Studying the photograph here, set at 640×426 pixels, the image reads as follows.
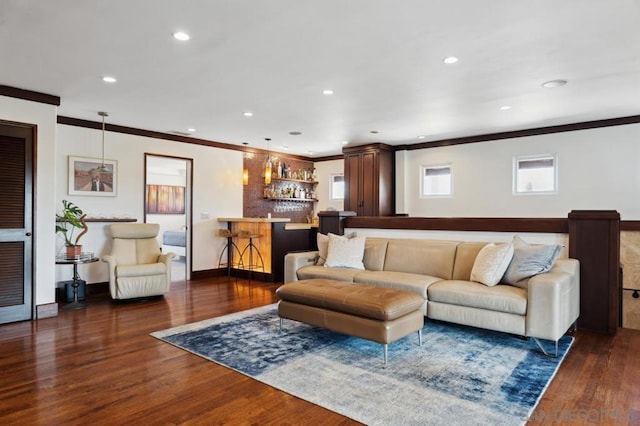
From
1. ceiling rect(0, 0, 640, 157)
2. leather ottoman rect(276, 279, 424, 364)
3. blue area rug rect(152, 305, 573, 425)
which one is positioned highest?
ceiling rect(0, 0, 640, 157)

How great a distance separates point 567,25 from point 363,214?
513 centimetres

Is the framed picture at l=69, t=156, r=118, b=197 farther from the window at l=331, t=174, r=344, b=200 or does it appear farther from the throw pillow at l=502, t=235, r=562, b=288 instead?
the throw pillow at l=502, t=235, r=562, b=288

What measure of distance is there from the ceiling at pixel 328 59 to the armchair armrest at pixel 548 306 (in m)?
1.91

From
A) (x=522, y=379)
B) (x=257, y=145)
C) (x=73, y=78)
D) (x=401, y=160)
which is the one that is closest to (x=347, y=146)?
(x=401, y=160)

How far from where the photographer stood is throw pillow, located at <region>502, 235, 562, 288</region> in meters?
3.59

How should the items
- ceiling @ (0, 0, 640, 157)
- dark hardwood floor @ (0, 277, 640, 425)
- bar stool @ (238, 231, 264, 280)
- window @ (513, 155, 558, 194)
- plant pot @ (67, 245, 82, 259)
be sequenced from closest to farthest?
1. dark hardwood floor @ (0, 277, 640, 425)
2. ceiling @ (0, 0, 640, 157)
3. plant pot @ (67, 245, 82, 259)
4. window @ (513, 155, 558, 194)
5. bar stool @ (238, 231, 264, 280)

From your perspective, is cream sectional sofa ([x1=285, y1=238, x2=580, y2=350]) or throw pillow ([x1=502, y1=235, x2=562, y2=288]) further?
throw pillow ([x1=502, y1=235, x2=562, y2=288])

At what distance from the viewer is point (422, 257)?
15.1 feet

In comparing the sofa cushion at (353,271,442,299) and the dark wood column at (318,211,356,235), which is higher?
the dark wood column at (318,211,356,235)

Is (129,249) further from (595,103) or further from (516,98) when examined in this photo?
(595,103)

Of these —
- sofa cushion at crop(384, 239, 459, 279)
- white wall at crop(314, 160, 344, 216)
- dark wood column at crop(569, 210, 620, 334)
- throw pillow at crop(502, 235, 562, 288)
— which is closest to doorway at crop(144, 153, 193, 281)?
white wall at crop(314, 160, 344, 216)

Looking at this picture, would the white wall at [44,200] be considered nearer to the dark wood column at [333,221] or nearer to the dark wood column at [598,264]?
the dark wood column at [333,221]

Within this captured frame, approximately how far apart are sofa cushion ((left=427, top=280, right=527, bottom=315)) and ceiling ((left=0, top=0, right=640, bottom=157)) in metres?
2.04

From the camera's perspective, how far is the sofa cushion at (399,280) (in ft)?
13.0
